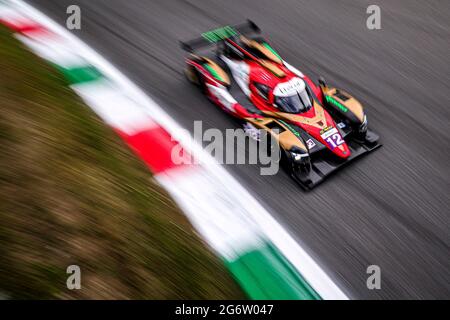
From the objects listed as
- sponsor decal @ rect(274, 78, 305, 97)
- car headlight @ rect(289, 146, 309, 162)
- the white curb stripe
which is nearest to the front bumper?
car headlight @ rect(289, 146, 309, 162)

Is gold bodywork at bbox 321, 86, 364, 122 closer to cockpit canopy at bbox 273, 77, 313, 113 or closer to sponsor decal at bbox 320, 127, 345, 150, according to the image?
sponsor decal at bbox 320, 127, 345, 150

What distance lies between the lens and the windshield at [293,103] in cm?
569

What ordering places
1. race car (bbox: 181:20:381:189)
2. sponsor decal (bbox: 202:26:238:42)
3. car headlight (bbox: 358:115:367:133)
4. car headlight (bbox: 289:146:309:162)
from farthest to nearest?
sponsor decal (bbox: 202:26:238:42) < car headlight (bbox: 358:115:367:133) < race car (bbox: 181:20:381:189) < car headlight (bbox: 289:146:309:162)

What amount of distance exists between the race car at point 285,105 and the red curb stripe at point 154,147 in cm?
106

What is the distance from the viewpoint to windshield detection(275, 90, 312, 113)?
5688 mm

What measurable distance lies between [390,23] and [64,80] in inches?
244

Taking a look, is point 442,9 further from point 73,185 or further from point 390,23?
point 73,185

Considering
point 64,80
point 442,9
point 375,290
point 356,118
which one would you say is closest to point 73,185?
point 64,80

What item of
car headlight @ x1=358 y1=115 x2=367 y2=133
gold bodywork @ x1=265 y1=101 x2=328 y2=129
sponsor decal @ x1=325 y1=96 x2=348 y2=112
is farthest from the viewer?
sponsor decal @ x1=325 y1=96 x2=348 y2=112

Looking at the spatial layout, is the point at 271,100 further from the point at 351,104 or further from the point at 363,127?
the point at 363,127

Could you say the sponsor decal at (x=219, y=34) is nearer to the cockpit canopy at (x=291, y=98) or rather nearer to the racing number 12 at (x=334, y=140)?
the cockpit canopy at (x=291, y=98)

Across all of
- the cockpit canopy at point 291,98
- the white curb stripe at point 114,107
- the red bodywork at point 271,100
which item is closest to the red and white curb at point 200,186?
the white curb stripe at point 114,107

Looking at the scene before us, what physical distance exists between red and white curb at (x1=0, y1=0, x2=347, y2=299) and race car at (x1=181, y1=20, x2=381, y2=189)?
77 centimetres

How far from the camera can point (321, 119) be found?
5.66 m
